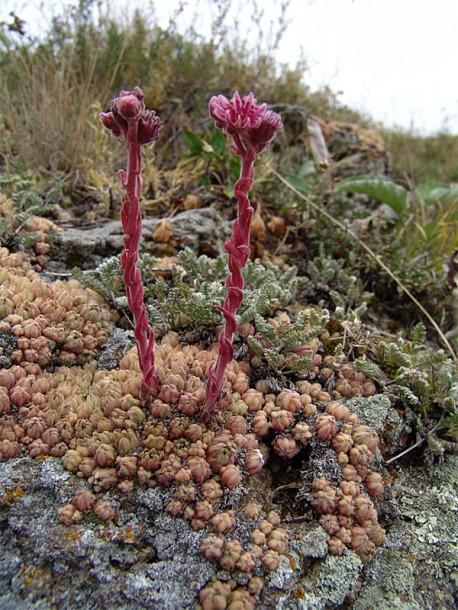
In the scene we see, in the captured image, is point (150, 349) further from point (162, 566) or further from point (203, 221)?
point (203, 221)

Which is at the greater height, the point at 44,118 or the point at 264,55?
the point at 264,55

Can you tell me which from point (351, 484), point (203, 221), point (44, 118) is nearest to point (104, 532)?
point (351, 484)

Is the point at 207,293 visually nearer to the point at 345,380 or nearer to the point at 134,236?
the point at 345,380

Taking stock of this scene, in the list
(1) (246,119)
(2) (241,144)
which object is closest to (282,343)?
(2) (241,144)

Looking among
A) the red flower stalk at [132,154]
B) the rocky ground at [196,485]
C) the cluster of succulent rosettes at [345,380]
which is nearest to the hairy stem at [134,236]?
the red flower stalk at [132,154]

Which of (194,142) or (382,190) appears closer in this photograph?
(382,190)

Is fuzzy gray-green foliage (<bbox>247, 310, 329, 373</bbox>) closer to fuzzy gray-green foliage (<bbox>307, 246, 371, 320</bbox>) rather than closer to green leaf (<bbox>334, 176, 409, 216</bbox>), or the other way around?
fuzzy gray-green foliage (<bbox>307, 246, 371, 320</bbox>)

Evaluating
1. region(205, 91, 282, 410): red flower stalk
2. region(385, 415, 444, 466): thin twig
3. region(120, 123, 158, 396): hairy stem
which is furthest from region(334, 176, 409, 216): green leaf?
region(120, 123, 158, 396): hairy stem
